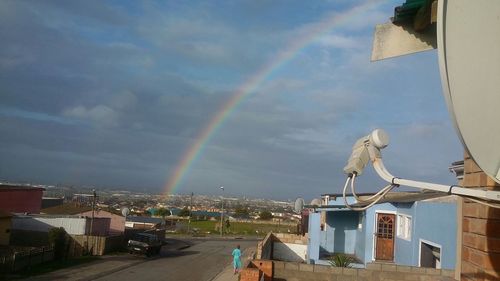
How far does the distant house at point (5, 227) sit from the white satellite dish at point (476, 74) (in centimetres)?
3008

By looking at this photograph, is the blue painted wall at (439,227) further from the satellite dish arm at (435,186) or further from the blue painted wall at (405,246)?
the satellite dish arm at (435,186)

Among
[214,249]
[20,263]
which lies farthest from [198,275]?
[214,249]

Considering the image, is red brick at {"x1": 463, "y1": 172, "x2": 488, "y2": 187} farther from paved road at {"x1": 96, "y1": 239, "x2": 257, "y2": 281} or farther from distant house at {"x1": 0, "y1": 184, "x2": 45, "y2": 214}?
distant house at {"x1": 0, "y1": 184, "x2": 45, "y2": 214}

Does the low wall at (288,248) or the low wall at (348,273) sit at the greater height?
the low wall at (348,273)

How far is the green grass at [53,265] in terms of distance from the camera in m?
21.7

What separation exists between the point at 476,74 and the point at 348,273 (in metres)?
8.03

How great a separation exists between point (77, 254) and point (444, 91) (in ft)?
101

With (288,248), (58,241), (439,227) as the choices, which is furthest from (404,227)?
(58,241)

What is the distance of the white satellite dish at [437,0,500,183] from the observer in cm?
221

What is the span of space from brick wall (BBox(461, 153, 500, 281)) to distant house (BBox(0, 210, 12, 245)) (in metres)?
29.1

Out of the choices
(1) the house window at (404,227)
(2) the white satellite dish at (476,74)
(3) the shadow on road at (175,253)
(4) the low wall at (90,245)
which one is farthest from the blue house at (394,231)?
(4) the low wall at (90,245)

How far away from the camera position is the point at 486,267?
10.2ft

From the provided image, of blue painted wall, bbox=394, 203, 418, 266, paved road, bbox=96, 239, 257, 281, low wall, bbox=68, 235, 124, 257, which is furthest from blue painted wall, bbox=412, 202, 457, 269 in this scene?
low wall, bbox=68, 235, 124, 257

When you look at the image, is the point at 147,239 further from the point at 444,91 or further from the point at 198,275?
the point at 444,91
